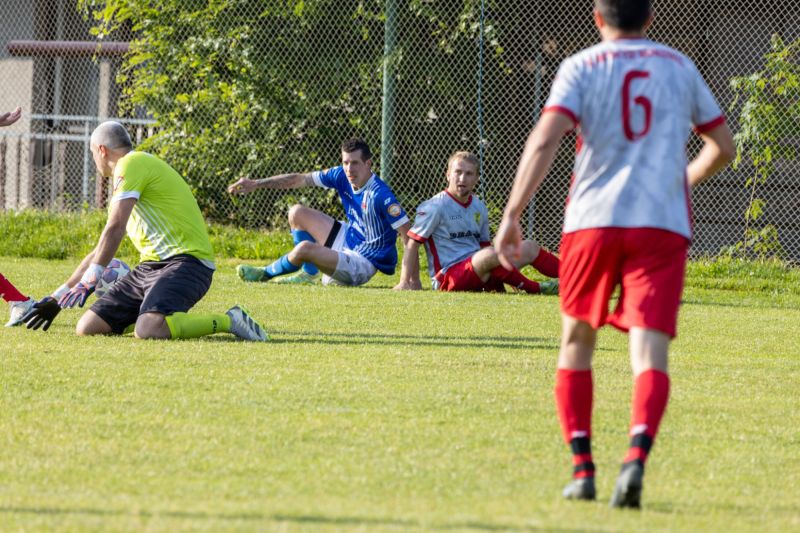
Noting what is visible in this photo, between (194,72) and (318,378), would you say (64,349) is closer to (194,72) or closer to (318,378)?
(318,378)

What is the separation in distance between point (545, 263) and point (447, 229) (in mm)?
907

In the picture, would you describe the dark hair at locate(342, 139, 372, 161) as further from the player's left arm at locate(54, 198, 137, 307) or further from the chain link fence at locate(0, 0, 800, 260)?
the player's left arm at locate(54, 198, 137, 307)

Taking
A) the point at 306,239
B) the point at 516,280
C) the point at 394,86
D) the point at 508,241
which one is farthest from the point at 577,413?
the point at 394,86

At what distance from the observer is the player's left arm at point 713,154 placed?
4.51 meters

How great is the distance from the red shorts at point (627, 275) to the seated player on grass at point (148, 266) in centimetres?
388

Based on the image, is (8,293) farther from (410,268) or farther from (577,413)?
(577,413)

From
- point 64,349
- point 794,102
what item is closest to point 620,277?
point 64,349

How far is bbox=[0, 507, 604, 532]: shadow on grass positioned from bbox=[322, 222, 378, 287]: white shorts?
788 cm

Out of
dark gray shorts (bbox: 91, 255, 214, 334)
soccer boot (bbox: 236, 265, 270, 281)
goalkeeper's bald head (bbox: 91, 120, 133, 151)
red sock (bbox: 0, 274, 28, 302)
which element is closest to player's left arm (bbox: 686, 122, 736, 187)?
dark gray shorts (bbox: 91, 255, 214, 334)

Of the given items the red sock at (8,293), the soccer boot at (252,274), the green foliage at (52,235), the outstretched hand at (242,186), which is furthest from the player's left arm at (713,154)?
the green foliage at (52,235)

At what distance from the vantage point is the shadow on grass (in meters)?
3.63

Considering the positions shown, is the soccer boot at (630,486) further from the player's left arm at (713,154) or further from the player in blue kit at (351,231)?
the player in blue kit at (351,231)

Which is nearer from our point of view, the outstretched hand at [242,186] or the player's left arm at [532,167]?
the player's left arm at [532,167]

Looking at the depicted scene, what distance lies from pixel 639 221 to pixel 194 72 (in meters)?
12.2
